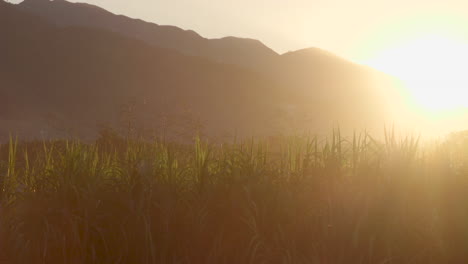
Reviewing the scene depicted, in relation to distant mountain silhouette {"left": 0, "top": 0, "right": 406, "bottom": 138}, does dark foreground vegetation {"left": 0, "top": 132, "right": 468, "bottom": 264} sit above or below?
below

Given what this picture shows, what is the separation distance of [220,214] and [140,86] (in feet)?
432

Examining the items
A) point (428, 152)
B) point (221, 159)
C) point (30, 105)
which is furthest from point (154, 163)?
point (30, 105)

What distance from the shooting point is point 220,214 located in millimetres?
6766

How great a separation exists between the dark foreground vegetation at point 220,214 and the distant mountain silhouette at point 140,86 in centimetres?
10652

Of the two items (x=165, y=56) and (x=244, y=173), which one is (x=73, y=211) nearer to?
(x=244, y=173)

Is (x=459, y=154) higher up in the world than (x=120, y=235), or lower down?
higher up

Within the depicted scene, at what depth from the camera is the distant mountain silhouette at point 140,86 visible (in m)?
126

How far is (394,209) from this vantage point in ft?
22.6

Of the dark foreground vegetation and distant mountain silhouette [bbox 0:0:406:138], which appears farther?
distant mountain silhouette [bbox 0:0:406:138]

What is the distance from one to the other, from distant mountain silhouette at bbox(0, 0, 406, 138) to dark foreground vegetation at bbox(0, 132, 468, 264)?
106517mm

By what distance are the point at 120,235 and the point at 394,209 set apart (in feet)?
11.1

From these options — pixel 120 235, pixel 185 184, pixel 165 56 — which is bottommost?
pixel 120 235

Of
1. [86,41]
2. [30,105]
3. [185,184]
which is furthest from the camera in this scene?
[86,41]

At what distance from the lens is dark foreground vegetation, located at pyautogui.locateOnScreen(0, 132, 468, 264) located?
6.19m
